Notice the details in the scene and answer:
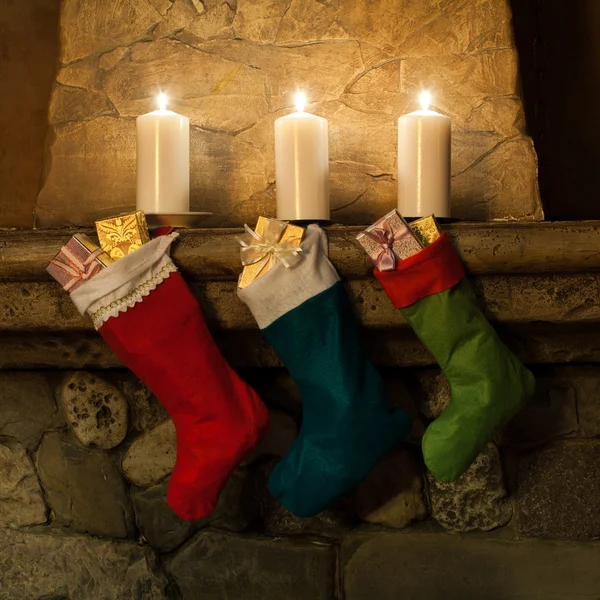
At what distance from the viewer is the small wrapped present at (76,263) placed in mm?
1127

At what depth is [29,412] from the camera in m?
1.41

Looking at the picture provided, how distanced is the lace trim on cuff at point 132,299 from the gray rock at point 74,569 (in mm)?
471

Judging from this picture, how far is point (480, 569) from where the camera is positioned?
133 centimetres

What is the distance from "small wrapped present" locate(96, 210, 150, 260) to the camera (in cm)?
115

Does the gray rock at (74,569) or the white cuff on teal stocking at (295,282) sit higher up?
the white cuff on teal stocking at (295,282)

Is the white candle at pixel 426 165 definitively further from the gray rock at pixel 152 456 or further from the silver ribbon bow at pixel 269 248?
the gray rock at pixel 152 456

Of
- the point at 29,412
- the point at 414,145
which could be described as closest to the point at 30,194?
the point at 29,412

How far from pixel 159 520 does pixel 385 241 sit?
0.66 m

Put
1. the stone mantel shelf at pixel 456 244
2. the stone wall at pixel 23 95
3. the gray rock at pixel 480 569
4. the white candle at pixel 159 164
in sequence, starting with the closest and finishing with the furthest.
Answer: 1. the stone mantel shelf at pixel 456 244
2. the white candle at pixel 159 164
3. the gray rock at pixel 480 569
4. the stone wall at pixel 23 95

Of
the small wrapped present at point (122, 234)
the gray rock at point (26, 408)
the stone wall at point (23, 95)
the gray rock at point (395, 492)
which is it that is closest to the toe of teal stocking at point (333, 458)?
the gray rock at point (395, 492)

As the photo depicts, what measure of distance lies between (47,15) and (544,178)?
4.01 ft

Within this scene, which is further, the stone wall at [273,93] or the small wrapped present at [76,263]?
the stone wall at [273,93]

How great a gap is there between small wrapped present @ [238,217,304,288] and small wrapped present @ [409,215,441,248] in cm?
17

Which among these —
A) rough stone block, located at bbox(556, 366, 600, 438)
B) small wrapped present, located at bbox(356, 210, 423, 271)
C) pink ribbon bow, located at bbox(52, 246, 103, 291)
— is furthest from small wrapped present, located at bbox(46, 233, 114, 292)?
rough stone block, located at bbox(556, 366, 600, 438)
